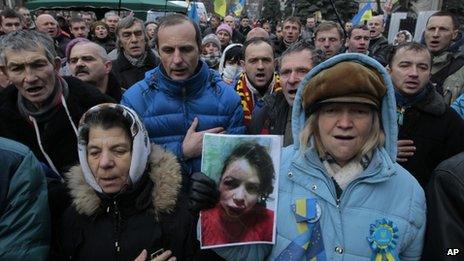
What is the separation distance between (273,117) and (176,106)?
2.36 ft

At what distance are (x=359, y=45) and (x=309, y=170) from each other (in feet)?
17.1

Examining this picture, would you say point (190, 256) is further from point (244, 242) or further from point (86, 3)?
point (86, 3)

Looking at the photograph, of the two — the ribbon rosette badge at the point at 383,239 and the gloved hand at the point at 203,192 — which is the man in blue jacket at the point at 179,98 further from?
the ribbon rosette badge at the point at 383,239

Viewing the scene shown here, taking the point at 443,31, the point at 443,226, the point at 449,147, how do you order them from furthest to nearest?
Answer: 1. the point at 443,31
2. the point at 449,147
3. the point at 443,226

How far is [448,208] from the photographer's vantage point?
68.7 inches

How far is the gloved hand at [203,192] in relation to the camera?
190 cm

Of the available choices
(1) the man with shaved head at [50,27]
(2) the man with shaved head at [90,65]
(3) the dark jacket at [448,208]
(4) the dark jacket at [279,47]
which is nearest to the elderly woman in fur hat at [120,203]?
(3) the dark jacket at [448,208]

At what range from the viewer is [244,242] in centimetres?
197

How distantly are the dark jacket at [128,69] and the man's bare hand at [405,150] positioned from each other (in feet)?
10.4

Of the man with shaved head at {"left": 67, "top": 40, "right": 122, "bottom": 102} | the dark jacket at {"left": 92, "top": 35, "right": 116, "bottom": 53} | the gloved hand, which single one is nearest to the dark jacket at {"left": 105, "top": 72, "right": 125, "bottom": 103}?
the man with shaved head at {"left": 67, "top": 40, "right": 122, "bottom": 102}

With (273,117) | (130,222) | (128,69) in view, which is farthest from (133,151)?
(128,69)

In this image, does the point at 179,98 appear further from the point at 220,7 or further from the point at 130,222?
the point at 220,7

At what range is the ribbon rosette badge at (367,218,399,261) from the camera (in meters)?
1.88

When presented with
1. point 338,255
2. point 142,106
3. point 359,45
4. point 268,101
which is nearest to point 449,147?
point 268,101
